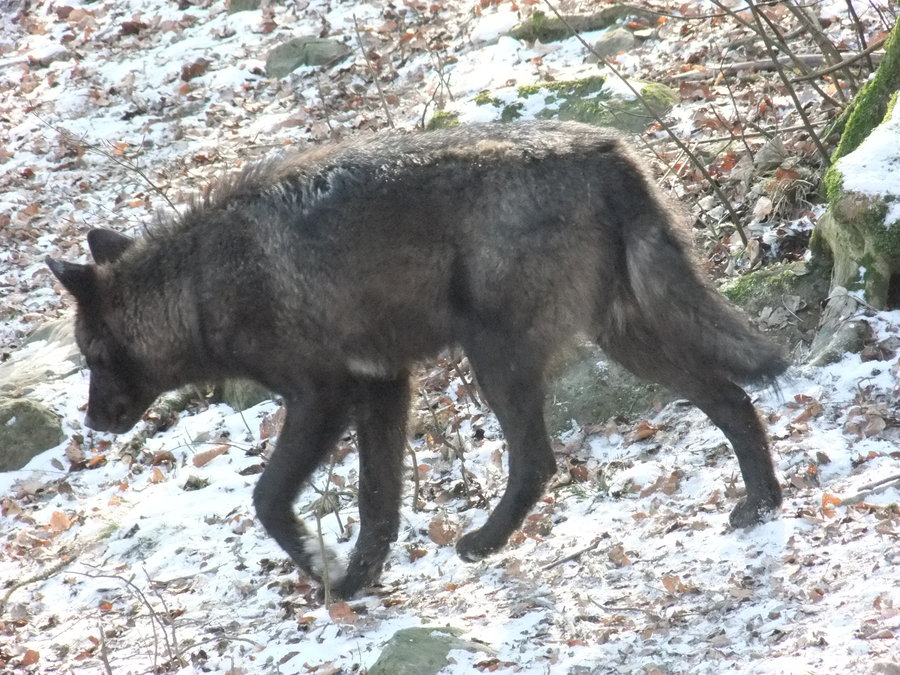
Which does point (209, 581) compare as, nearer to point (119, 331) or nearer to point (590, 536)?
point (119, 331)

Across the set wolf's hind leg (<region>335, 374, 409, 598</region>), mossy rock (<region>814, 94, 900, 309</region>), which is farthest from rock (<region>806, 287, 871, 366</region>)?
wolf's hind leg (<region>335, 374, 409, 598</region>)

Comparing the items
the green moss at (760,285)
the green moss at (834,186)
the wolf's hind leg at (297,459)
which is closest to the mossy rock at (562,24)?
the green moss at (760,285)

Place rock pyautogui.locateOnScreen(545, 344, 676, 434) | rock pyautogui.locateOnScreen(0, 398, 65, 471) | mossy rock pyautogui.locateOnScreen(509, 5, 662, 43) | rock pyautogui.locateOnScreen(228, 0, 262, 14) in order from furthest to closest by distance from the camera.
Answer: rock pyautogui.locateOnScreen(228, 0, 262, 14)
mossy rock pyautogui.locateOnScreen(509, 5, 662, 43)
rock pyautogui.locateOnScreen(0, 398, 65, 471)
rock pyautogui.locateOnScreen(545, 344, 676, 434)

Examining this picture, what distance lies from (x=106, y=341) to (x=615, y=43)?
303 inches

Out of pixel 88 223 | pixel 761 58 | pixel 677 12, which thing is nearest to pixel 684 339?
pixel 761 58

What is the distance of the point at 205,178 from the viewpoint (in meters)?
11.7

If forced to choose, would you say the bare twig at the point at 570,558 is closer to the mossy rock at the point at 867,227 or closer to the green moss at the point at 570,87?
the mossy rock at the point at 867,227

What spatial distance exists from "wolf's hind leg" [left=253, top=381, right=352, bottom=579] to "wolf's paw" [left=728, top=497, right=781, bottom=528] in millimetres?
2261

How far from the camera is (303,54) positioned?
14469 mm

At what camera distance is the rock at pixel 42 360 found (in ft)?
31.1

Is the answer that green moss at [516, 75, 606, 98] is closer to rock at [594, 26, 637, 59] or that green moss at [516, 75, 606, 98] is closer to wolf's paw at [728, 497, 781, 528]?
rock at [594, 26, 637, 59]

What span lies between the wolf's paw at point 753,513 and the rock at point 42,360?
6656 millimetres

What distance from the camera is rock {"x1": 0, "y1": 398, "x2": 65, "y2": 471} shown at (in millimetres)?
8750

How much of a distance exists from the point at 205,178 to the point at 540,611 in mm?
8055
